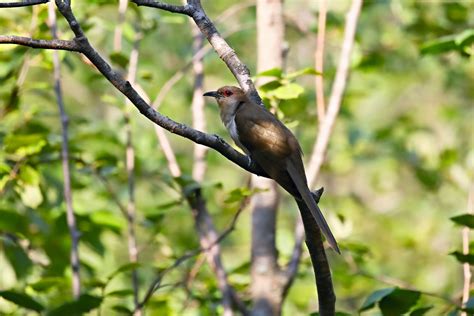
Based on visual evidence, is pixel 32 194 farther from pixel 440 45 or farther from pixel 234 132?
pixel 440 45

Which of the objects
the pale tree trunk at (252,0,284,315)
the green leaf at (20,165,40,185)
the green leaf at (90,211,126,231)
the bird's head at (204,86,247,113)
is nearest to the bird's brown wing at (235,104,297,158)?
the pale tree trunk at (252,0,284,315)

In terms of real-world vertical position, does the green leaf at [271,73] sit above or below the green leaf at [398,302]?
above

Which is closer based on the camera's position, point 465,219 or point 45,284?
point 465,219

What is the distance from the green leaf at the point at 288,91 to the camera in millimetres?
3676

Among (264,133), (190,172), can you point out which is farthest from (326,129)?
(190,172)

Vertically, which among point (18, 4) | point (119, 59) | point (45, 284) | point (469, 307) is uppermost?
point (119, 59)

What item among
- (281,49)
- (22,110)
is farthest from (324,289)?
(22,110)

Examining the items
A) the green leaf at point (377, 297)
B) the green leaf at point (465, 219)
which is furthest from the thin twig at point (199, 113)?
the green leaf at point (465, 219)

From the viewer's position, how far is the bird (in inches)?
128

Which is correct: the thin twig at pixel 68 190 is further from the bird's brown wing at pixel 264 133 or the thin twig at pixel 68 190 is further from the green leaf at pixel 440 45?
the green leaf at pixel 440 45

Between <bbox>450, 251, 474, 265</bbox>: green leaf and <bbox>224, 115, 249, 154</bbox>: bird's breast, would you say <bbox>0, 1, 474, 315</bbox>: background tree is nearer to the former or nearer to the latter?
<bbox>450, 251, 474, 265</bbox>: green leaf

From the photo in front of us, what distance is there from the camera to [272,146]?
11.6ft

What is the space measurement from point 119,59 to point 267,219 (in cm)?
119

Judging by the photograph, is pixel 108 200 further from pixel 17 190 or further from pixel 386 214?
pixel 386 214
